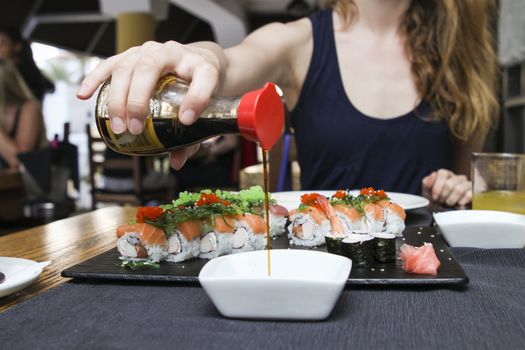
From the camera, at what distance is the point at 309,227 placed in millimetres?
1211

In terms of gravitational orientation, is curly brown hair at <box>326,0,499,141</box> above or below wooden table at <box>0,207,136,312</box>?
above

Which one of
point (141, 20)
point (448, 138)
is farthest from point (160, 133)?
point (141, 20)

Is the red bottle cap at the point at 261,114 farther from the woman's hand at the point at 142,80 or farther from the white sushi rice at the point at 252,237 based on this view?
the white sushi rice at the point at 252,237

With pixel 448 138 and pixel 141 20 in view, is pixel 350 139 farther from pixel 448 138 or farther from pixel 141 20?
pixel 141 20

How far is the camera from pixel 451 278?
32.9 inches

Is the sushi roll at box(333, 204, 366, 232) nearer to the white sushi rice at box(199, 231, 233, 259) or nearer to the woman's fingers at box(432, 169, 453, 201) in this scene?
the white sushi rice at box(199, 231, 233, 259)

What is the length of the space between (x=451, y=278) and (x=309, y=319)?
270 millimetres

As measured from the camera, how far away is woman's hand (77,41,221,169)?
0.78m

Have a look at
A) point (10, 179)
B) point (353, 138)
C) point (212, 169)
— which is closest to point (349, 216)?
point (353, 138)

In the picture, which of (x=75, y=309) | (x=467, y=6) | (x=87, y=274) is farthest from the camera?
(x=467, y=6)

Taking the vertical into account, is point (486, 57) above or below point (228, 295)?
above

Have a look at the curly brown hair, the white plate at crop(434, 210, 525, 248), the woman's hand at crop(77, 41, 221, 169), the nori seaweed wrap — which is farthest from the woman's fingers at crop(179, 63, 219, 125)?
the curly brown hair

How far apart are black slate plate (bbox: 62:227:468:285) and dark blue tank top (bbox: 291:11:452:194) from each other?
944 mm

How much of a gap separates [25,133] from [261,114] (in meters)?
3.28
